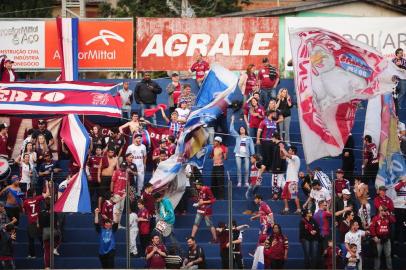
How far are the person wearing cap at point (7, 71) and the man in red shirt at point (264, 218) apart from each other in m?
8.44

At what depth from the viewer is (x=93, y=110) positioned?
3331 centimetres

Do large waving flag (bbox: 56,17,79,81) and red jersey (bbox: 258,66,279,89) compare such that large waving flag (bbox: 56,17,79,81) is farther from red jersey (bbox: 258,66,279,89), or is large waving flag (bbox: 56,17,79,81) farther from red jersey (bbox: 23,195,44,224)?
red jersey (bbox: 23,195,44,224)

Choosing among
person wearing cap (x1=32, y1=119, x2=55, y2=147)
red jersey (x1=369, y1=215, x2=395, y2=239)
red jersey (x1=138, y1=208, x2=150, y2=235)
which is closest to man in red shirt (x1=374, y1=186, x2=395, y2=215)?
red jersey (x1=369, y1=215, x2=395, y2=239)

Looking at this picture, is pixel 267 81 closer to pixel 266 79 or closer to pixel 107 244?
pixel 266 79

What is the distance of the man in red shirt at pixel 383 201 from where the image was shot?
101 ft

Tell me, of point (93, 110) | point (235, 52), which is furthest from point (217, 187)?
point (235, 52)

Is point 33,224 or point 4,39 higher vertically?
point 4,39

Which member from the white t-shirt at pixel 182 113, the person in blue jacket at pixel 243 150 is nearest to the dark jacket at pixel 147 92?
the white t-shirt at pixel 182 113

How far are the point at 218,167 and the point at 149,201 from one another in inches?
97.6

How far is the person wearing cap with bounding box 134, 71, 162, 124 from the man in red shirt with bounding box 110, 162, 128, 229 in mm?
5112

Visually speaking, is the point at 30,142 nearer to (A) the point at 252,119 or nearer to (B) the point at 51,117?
(B) the point at 51,117

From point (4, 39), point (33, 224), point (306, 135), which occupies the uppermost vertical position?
point (4, 39)

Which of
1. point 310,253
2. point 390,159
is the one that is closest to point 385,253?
point 310,253

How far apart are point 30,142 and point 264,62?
22.5ft
